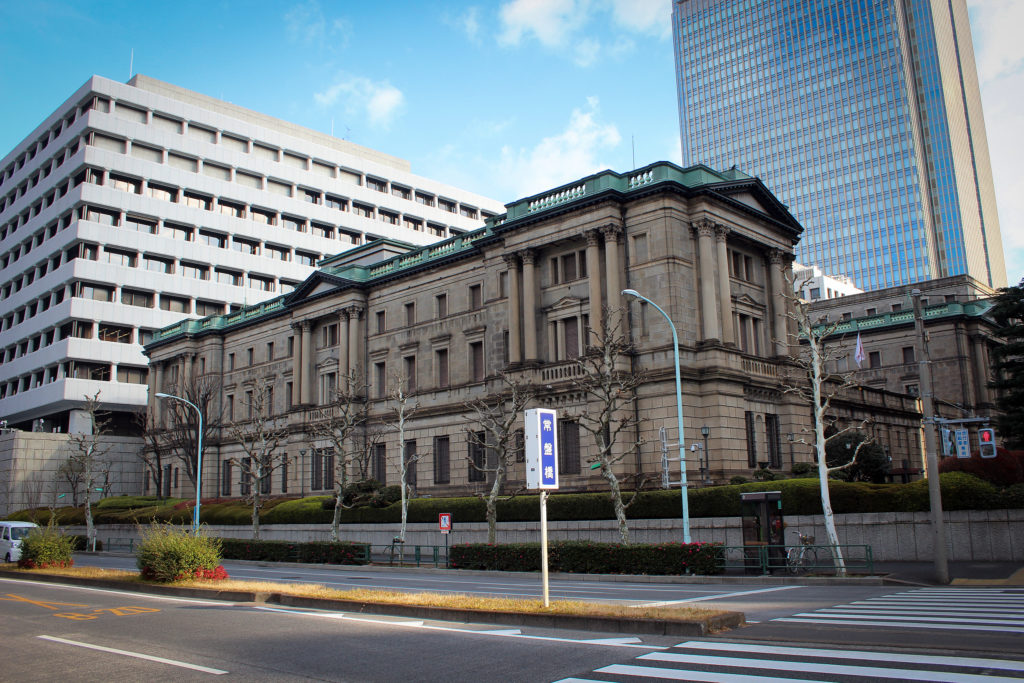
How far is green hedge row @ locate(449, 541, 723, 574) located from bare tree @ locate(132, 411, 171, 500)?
156ft

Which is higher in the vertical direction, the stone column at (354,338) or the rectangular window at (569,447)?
the stone column at (354,338)

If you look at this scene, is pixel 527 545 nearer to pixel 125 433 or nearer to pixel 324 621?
pixel 324 621

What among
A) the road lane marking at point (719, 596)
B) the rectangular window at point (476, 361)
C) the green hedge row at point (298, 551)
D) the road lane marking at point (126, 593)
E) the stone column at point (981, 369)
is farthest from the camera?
the stone column at point (981, 369)

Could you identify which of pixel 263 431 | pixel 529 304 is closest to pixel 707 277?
pixel 529 304

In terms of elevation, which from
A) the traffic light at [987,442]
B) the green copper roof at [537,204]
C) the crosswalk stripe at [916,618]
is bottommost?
the crosswalk stripe at [916,618]

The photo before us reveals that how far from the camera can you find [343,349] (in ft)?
189

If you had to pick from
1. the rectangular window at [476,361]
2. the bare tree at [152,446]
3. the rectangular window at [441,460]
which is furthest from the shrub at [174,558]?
the bare tree at [152,446]

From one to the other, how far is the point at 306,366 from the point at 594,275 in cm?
2769

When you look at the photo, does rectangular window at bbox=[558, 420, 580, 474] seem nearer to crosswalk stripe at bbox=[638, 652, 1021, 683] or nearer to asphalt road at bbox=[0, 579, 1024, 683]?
asphalt road at bbox=[0, 579, 1024, 683]

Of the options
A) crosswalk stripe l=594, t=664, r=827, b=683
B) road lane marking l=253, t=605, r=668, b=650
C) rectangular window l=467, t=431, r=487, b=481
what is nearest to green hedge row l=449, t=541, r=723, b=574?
road lane marking l=253, t=605, r=668, b=650

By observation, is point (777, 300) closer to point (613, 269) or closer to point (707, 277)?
point (707, 277)

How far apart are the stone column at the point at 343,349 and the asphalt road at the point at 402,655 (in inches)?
1617

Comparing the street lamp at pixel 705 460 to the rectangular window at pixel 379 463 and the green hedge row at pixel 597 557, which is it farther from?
the rectangular window at pixel 379 463

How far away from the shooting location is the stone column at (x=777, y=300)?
4616cm
